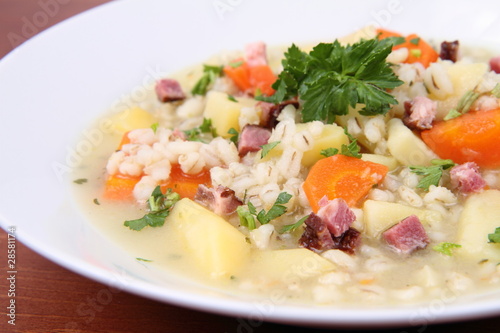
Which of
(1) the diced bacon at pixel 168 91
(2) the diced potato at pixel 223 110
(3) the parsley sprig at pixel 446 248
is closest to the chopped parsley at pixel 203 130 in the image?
(2) the diced potato at pixel 223 110

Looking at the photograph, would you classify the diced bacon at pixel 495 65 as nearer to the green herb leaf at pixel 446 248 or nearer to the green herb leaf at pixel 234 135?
the green herb leaf at pixel 446 248

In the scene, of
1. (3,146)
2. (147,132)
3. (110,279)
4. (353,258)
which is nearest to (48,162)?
(3,146)

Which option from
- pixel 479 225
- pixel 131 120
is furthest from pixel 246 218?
pixel 131 120

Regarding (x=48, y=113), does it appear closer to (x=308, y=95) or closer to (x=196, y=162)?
(x=196, y=162)

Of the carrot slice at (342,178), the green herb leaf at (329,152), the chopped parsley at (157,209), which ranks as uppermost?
the green herb leaf at (329,152)

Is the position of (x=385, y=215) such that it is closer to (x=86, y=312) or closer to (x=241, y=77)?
(x=86, y=312)

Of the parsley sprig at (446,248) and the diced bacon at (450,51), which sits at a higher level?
the diced bacon at (450,51)

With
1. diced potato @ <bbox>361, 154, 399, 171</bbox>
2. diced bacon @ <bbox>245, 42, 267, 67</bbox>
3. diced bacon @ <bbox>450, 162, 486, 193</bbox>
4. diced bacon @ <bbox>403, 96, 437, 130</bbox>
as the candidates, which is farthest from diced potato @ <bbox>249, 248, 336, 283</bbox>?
diced bacon @ <bbox>245, 42, 267, 67</bbox>

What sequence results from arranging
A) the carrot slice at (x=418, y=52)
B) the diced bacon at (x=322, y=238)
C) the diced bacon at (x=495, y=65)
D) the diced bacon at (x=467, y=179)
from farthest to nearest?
the carrot slice at (x=418, y=52) < the diced bacon at (x=495, y=65) < the diced bacon at (x=467, y=179) < the diced bacon at (x=322, y=238)
